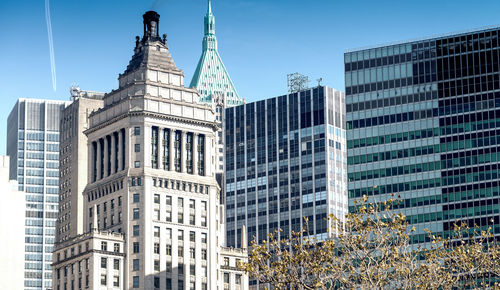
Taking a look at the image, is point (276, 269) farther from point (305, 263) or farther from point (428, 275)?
point (428, 275)

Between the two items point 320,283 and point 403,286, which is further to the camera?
point 403,286

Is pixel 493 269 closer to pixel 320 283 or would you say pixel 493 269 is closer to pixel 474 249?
pixel 474 249

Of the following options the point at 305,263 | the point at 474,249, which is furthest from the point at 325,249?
the point at 474,249

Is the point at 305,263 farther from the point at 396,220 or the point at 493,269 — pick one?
the point at 493,269

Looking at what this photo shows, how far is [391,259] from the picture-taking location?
358 feet

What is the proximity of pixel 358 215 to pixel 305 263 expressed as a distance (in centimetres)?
677

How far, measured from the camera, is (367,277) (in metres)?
110

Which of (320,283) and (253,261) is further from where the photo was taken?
(253,261)

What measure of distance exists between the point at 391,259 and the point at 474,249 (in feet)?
24.6

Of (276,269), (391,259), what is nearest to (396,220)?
(391,259)

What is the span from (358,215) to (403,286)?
7.05 metres

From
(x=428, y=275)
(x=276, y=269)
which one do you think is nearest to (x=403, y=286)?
(x=428, y=275)

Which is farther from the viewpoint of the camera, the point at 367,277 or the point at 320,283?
the point at 367,277

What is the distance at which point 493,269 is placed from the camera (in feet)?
369
